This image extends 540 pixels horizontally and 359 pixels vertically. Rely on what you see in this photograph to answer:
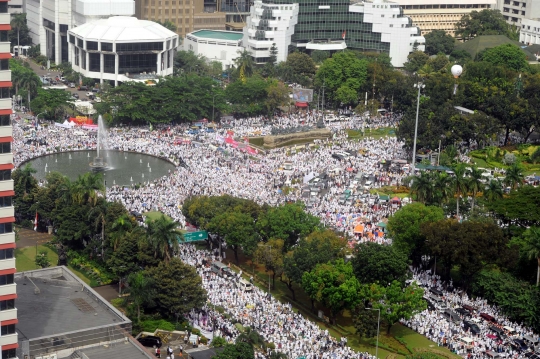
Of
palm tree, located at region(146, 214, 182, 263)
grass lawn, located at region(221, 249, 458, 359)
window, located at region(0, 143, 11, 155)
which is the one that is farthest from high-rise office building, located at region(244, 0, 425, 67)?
window, located at region(0, 143, 11, 155)

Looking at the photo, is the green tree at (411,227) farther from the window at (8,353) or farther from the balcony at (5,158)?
the balcony at (5,158)

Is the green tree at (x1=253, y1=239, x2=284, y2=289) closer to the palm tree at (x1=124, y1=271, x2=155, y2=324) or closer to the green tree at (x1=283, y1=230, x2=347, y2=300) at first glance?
the green tree at (x1=283, y1=230, x2=347, y2=300)

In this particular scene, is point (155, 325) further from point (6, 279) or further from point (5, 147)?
point (5, 147)

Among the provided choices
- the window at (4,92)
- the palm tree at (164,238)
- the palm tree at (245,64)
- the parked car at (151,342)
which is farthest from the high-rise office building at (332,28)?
the window at (4,92)

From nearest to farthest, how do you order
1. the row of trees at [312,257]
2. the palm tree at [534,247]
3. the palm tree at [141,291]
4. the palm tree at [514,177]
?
1. the palm tree at [141,291]
2. the row of trees at [312,257]
3. the palm tree at [534,247]
4. the palm tree at [514,177]

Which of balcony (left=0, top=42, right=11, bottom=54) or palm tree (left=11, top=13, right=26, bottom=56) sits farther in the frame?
palm tree (left=11, top=13, right=26, bottom=56)

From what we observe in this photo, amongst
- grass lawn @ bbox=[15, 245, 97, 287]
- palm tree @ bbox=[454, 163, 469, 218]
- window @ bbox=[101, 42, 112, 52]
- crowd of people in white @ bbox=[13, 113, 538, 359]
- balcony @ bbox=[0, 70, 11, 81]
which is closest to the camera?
balcony @ bbox=[0, 70, 11, 81]
